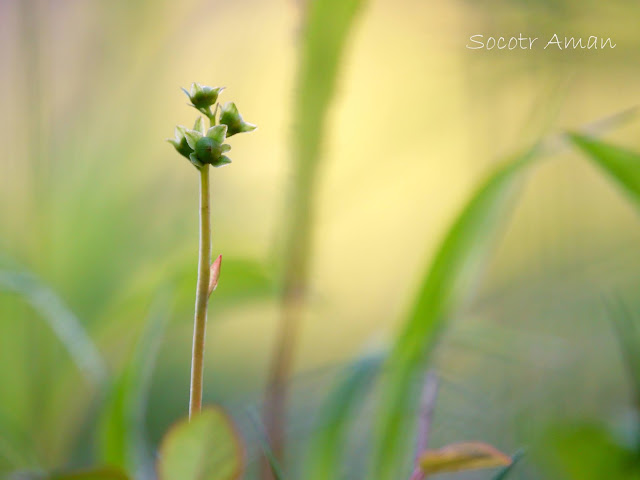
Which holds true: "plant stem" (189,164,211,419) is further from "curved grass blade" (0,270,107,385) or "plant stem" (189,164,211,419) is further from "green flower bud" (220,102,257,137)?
"curved grass blade" (0,270,107,385)

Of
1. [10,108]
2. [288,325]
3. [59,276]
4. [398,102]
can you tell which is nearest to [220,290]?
[288,325]

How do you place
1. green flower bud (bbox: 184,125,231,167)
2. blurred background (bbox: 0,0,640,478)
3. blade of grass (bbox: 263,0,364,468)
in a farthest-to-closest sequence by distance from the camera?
blurred background (bbox: 0,0,640,478) → blade of grass (bbox: 263,0,364,468) → green flower bud (bbox: 184,125,231,167)

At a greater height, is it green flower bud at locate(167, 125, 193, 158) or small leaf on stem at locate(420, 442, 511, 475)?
green flower bud at locate(167, 125, 193, 158)

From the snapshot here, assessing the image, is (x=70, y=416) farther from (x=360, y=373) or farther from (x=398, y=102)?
(x=398, y=102)

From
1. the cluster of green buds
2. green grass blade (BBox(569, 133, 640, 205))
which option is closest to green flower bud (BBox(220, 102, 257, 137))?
the cluster of green buds

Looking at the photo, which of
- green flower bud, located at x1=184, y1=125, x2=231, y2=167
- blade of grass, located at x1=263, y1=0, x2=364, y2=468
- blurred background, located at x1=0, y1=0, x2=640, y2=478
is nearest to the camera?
green flower bud, located at x1=184, y1=125, x2=231, y2=167

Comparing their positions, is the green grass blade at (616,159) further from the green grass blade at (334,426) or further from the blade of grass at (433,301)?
the green grass blade at (334,426)

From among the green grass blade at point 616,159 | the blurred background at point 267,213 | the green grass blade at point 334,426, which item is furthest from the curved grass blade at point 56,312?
the green grass blade at point 616,159
